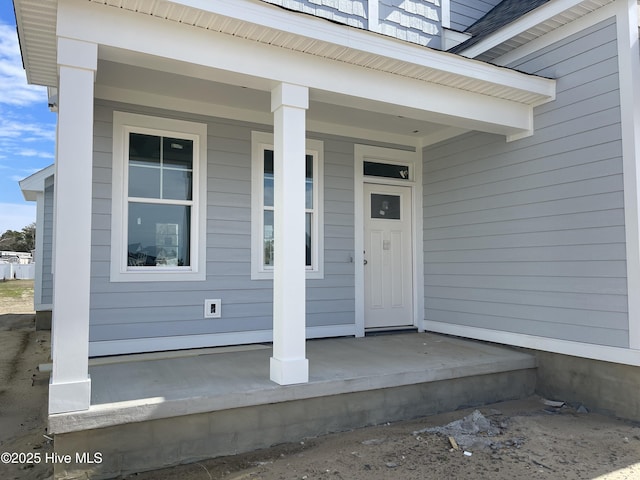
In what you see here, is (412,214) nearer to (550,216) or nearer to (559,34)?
(550,216)

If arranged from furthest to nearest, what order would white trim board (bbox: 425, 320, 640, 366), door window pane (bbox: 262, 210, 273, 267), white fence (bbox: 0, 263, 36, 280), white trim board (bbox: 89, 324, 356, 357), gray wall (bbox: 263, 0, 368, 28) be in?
white fence (bbox: 0, 263, 36, 280) < gray wall (bbox: 263, 0, 368, 28) < door window pane (bbox: 262, 210, 273, 267) < white trim board (bbox: 89, 324, 356, 357) < white trim board (bbox: 425, 320, 640, 366)

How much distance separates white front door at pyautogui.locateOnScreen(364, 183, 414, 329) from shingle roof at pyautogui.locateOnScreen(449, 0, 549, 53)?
6.37 ft

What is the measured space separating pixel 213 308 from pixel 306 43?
9.15ft

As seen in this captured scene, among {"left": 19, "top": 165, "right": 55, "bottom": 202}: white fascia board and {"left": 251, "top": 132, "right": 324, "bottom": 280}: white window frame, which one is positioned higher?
{"left": 19, "top": 165, "right": 55, "bottom": 202}: white fascia board

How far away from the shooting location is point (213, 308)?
4.84 m

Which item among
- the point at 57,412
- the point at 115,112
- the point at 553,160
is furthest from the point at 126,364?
the point at 553,160

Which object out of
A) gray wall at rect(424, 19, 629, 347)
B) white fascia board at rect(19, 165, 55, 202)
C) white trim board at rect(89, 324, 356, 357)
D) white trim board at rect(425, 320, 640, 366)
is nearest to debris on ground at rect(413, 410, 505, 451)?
white trim board at rect(425, 320, 640, 366)

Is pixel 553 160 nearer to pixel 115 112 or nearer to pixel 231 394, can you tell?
pixel 231 394

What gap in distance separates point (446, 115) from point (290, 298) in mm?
2353

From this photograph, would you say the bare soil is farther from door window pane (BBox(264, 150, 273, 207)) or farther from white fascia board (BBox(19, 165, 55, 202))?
door window pane (BBox(264, 150, 273, 207))

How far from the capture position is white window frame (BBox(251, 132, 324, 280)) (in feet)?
16.7

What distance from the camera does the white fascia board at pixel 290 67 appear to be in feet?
9.70

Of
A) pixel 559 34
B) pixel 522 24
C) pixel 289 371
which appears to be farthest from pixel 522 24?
pixel 289 371

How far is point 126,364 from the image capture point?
3.99m
